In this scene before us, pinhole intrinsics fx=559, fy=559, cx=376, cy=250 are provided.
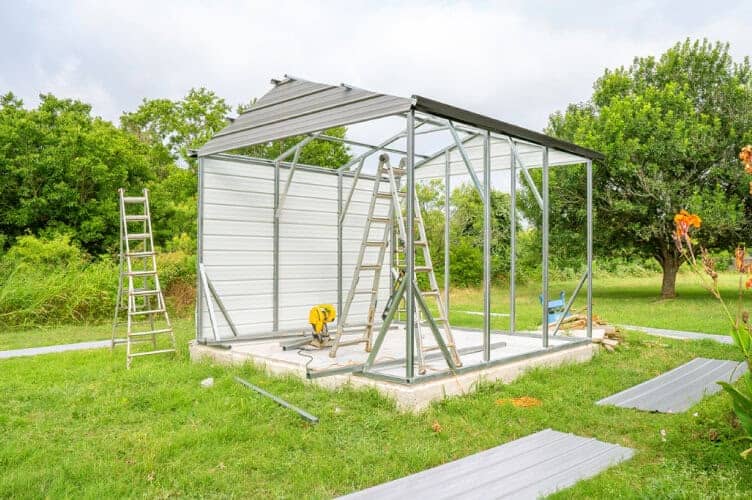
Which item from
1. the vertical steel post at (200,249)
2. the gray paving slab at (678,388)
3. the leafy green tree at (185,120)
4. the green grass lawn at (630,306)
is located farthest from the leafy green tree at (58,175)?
the gray paving slab at (678,388)

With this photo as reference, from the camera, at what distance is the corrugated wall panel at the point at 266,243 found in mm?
6562

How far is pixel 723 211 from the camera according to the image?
12289 mm

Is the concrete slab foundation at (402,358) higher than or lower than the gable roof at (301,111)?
lower

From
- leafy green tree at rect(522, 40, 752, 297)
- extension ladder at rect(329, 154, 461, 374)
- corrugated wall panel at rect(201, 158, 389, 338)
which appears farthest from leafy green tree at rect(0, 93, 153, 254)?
extension ladder at rect(329, 154, 461, 374)

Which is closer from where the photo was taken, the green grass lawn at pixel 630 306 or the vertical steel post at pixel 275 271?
the vertical steel post at pixel 275 271

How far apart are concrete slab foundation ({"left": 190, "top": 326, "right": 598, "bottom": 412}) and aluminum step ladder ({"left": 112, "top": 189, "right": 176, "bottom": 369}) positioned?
2.25ft

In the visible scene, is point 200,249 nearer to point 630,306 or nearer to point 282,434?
point 282,434

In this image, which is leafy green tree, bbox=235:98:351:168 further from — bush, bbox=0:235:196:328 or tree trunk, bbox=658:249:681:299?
tree trunk, bbox=658:249:681:299

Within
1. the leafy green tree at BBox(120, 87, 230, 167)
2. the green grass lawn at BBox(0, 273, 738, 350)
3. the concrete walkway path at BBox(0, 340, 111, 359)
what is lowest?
the concrete walkway path at BBox(0, 340, 111, 359)

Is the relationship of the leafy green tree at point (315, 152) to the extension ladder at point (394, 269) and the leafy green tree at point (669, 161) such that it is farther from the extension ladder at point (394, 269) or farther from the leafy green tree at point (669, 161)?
the extension ladder at point (394, 269)

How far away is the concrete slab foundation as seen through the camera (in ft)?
13.9

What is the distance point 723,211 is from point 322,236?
9.60 meters

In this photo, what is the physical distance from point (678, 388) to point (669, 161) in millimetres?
9613

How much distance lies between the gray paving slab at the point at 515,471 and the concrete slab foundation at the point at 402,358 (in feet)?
2.76
